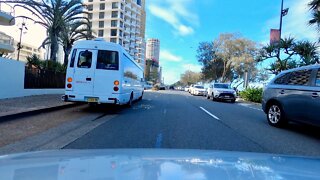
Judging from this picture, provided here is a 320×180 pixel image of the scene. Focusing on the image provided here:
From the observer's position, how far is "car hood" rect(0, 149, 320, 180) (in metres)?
2.63

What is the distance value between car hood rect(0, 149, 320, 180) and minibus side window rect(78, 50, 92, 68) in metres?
10.1

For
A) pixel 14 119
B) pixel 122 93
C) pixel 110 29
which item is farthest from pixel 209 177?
pixel 110 29

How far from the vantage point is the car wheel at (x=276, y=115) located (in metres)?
10.5

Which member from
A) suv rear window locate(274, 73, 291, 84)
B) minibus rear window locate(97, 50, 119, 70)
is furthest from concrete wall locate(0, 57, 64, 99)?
suv rear window locate(274, 73, 291, 84)

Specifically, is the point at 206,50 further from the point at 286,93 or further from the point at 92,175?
the point at 92,175

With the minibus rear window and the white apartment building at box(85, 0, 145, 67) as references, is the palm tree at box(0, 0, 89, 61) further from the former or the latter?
the white apartment building at box(85, 0, 145, 67)

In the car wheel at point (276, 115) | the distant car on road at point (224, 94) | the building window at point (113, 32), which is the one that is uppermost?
the building window at point (113, 32)

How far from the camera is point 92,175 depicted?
8.47ft

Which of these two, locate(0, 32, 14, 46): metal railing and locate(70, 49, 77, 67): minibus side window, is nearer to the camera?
locate(70, 49, 77, 67): minibus side window

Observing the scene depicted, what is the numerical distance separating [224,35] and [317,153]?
164ft

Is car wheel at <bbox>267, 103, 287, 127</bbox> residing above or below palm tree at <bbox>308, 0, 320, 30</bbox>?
below

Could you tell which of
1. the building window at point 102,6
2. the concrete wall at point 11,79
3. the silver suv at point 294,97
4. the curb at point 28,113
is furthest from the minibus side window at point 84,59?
the building window at point 102,6

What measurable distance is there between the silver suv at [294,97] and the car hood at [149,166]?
217 inches

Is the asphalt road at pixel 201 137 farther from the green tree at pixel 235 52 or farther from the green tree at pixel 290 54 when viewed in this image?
the green tree at pixel 235 52
